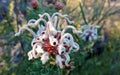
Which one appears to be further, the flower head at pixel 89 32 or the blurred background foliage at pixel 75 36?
the flower head at pixel 89 32

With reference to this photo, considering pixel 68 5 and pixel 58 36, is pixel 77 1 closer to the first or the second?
pixel 68 5

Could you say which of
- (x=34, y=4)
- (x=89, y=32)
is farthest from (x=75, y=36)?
(x=89, y=32)

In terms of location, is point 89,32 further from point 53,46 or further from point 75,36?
point 53,46

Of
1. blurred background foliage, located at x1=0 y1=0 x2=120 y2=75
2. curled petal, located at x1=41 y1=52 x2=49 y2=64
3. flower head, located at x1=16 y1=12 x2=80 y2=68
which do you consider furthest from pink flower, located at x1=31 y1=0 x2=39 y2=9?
curled petal, located at x1=41 y1=52 x2=49 y2=64

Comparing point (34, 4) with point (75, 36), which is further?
point (75, 36)

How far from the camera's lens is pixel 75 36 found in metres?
2.90

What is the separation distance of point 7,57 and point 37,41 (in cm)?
150

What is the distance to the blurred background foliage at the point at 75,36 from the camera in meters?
2.76

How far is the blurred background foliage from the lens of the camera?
276 centimetres

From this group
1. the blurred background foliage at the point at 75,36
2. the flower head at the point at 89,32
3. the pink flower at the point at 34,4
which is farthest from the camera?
the flower head at the point at 89,32

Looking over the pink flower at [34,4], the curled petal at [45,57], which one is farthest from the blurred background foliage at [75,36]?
the curled petal at [45,57]

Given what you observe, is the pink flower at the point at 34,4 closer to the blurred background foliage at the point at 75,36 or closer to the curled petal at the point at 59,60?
the blurred background foliage at the point at 75,36

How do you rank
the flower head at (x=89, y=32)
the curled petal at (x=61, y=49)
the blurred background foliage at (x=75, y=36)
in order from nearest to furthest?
the curled petal at (x=61, y=49), the blurred background foliage at (x=75, y=36), the flower head at (x=89, y=32)

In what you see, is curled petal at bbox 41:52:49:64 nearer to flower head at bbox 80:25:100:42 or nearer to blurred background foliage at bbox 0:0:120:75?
blurred background foliage at bbox 0:0:120:75
